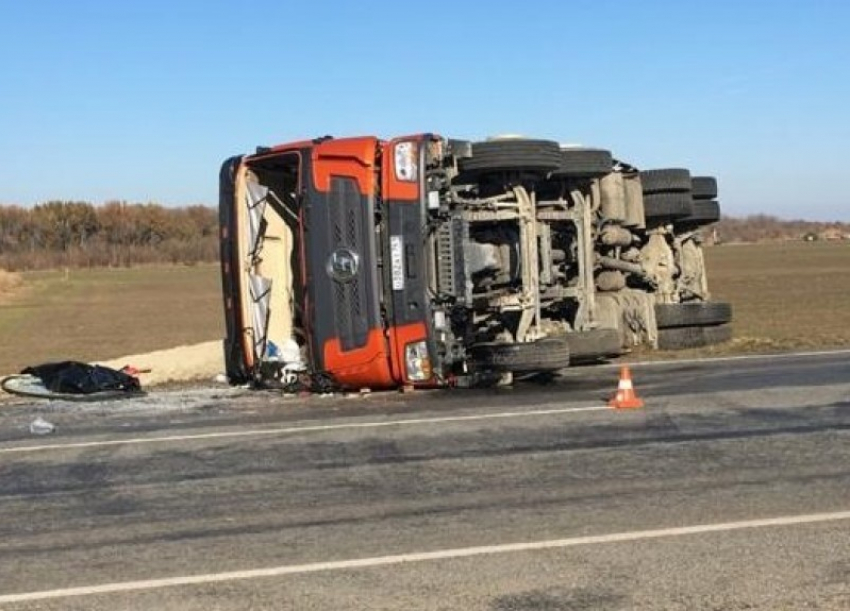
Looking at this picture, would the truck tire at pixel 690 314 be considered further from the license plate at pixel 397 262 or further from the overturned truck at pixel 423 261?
the license plate at pixel 397 262

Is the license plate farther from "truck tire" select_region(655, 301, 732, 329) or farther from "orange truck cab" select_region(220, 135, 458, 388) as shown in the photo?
"truck tire" select_region(655, 301, 732, 329)

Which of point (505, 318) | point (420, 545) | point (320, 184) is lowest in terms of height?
point (420, 545)

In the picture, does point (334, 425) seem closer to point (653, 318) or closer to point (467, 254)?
point (467, 254)

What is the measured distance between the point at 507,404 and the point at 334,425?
61.1 inches

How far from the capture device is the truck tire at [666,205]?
40.8 feet

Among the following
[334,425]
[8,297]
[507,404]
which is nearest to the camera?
[334,425]

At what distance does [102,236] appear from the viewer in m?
121

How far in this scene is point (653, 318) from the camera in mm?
12023

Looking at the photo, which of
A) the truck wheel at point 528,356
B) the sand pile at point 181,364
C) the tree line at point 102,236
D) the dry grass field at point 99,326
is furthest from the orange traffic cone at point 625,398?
the tree line at point 102,236

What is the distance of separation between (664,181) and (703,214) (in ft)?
3.15

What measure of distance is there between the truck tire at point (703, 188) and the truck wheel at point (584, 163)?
2.73 metres

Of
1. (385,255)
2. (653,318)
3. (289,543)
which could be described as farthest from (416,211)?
(289,543)

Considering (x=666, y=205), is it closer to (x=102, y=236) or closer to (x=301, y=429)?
(x=301, y=429)

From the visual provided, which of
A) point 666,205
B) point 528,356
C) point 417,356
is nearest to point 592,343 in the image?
point 528,356
